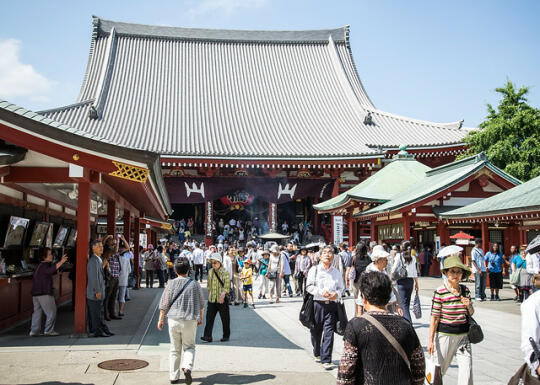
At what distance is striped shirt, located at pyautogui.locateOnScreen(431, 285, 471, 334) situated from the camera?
480 centimetres

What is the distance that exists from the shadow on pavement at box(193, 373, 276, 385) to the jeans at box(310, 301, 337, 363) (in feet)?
2.82

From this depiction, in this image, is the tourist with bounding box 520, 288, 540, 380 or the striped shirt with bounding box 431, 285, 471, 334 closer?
the tourist with bounding box 520, 288, 540, 380

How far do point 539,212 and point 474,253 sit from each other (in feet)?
6.46

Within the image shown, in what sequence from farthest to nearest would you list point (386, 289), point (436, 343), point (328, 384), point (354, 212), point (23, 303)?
point (354, 212), point (23, 303), point (328, 384), point (436, 343), point (386, 289)

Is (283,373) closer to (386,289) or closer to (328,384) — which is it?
(328,384)

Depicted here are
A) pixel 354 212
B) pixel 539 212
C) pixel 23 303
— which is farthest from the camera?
pixel 354 212

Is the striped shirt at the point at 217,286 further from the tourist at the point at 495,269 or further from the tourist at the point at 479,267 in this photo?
the tourist at the point at 495,269

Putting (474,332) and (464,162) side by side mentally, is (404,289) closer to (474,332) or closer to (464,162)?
(474,332)

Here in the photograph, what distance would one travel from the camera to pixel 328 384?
224 inches

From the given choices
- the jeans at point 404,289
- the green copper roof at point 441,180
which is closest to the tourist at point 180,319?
the jeans at point 404,289

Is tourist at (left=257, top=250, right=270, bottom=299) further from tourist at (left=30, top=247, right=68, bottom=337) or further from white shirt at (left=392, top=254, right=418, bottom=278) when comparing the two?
tourist at (left=30, top=247, right=68, bottom=337)

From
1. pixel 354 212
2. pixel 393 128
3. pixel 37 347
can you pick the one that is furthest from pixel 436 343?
pixel 393 128

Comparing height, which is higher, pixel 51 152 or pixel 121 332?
→ pixel 51 152

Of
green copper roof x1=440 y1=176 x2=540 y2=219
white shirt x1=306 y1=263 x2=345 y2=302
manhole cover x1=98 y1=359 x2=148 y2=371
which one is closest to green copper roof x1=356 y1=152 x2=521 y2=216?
green copper roof x1=440 y1=176 x2=540 y2=219
